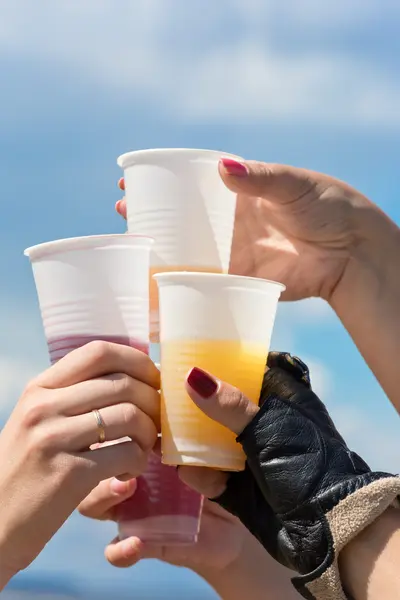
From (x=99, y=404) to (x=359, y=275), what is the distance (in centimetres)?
113

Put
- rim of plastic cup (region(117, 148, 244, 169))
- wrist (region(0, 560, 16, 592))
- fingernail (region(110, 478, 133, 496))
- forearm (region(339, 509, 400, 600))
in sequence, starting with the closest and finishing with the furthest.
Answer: forearm (region(339, 509, 400, 600)), wrist (region(0, 560, 16, 592)), rim of plastic cup (region(117, 148, 244, 169)), fingernail (region(110, 478, 133, 496))

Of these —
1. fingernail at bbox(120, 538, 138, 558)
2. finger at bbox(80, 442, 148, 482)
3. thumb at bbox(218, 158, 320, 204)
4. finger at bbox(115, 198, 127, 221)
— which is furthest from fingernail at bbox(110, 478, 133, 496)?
thumb at bbox(218, 158, 320, 204)

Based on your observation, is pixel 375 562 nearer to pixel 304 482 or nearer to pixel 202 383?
pixel 304 482

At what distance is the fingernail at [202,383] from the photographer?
182cm

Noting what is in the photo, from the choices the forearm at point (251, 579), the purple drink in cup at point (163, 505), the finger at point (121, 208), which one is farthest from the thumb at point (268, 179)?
the forearm at point (251, 579)

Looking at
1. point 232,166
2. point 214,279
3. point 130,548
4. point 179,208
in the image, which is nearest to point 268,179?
point 232,166

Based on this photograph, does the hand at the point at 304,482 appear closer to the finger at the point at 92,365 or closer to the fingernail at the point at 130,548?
the finger at the point at 92,365

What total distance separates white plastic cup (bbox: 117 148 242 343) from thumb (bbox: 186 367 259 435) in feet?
1.18

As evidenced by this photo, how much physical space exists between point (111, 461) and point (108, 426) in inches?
3.7

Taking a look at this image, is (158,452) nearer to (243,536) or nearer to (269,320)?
(269,320)

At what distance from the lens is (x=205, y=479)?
2.15 metres

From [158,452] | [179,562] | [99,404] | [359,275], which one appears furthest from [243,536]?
[99,404]

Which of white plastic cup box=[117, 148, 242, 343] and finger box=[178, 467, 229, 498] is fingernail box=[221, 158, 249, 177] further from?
finger box=[178, 467, 229, 498]

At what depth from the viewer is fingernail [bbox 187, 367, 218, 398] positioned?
1818mm
